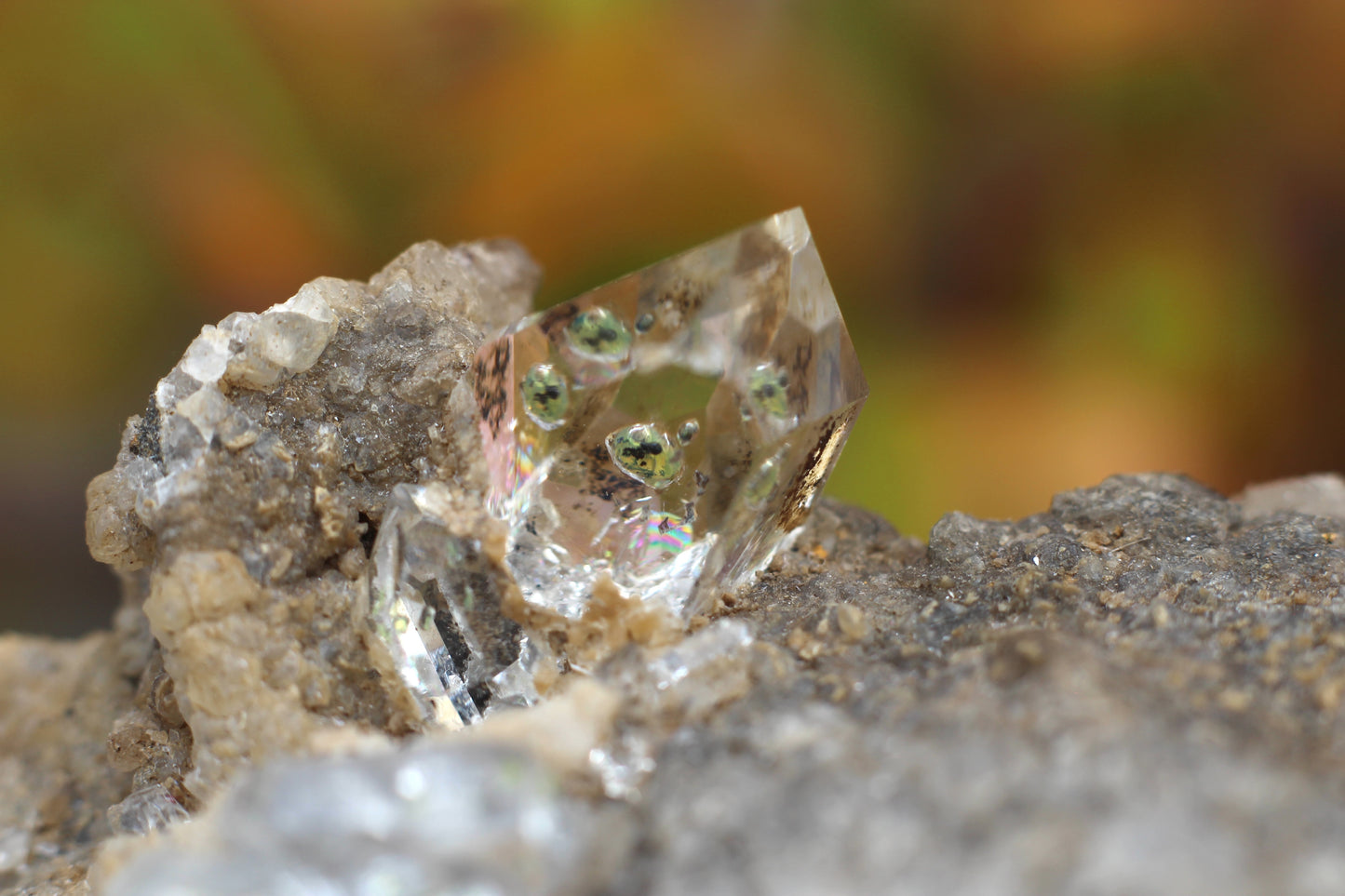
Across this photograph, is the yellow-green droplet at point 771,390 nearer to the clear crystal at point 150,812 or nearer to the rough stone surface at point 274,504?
the rough stone surface at point 274,504

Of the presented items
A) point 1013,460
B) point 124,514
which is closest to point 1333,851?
point 124,514

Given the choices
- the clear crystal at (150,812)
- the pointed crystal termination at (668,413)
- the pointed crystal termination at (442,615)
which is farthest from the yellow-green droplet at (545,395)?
the clear crystal at (150,812)

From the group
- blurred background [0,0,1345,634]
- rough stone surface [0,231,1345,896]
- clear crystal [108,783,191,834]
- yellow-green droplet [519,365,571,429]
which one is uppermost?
blurred background [0,0,1345,634]

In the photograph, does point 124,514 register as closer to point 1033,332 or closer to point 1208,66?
point 1033,332

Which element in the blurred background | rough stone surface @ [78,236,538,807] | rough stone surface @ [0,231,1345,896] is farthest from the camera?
the blurred background

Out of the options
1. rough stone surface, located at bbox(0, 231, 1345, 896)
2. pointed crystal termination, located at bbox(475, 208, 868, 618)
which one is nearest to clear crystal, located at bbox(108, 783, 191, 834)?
rough stone surface, located at bbox(0, 231, 1345, 896)

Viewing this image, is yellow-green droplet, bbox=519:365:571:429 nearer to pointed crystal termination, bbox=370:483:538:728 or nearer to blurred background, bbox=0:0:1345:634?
pointed crystal termination, bbox=370:483:538:728
